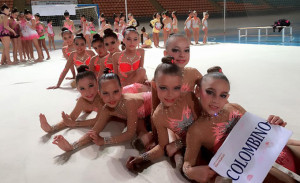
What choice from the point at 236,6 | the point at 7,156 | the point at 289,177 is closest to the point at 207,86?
the point at 289,177

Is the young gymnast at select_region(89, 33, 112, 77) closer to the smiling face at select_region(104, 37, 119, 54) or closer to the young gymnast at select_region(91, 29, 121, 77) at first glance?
the young gymnast at select_region(91, 29, 121, 77)

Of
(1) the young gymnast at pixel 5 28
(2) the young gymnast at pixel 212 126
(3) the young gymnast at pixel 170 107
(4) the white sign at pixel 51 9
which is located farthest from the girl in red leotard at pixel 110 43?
(4) the white sign at pixel 51 9

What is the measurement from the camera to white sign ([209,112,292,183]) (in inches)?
48.9

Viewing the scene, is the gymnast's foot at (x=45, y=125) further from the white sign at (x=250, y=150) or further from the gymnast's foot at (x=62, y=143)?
the white sign at (x=250, y=150)

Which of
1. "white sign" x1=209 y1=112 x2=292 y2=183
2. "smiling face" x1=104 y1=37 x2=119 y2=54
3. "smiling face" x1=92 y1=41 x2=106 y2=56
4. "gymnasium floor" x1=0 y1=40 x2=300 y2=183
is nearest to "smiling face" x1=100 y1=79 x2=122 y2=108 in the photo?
"gymnasium floor" x1=0 y1=40 x2=300 y2=183

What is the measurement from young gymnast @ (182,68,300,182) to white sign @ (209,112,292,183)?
6 cm

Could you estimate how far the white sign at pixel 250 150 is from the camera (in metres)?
1.24

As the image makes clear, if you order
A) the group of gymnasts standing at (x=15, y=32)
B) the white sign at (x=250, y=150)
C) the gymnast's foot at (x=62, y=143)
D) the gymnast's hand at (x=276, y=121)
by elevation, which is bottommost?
the gymnast's foot at (x=62, y=143)

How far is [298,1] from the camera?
63.6ft

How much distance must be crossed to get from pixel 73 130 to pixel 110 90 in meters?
0.67

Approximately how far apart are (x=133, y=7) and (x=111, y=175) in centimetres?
1832

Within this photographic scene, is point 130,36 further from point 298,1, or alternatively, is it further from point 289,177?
point 298,1

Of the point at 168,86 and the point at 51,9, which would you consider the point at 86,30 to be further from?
the point at 168,86

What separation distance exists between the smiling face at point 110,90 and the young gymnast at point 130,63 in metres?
1.04
